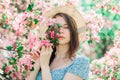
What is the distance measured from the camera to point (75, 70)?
4406 mm

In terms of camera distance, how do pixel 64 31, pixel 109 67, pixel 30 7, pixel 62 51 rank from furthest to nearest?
pixel 109 67
pixel 30 7
pixel 62 51
pixel 64 31

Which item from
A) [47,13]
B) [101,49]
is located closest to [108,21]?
[101,49]

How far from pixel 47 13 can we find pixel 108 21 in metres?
6.96

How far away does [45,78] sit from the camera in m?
4.27

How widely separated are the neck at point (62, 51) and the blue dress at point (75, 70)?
111mm

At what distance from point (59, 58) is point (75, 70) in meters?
0.22

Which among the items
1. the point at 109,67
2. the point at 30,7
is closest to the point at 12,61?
the point at 30,7

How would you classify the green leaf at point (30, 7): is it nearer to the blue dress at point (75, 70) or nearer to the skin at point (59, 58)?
the skin at point (59, 58)

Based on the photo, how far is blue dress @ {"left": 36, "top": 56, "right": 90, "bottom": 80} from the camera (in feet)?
14.5

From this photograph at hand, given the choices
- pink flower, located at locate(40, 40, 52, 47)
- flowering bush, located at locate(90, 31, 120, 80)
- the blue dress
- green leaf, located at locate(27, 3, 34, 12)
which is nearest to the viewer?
pink flower, located at locate(40, 40, 52, 47)

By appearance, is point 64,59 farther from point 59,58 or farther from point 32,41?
point 32,41

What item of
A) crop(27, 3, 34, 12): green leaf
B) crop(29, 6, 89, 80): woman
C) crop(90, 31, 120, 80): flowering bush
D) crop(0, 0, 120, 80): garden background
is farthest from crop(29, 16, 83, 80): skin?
crop(90, 31, 120, 80): flowering bush

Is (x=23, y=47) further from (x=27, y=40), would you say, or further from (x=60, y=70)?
(x=60, y=70)

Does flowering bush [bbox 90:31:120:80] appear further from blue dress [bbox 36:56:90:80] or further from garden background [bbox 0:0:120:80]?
blue dress [bbox 36:56:90:80]
